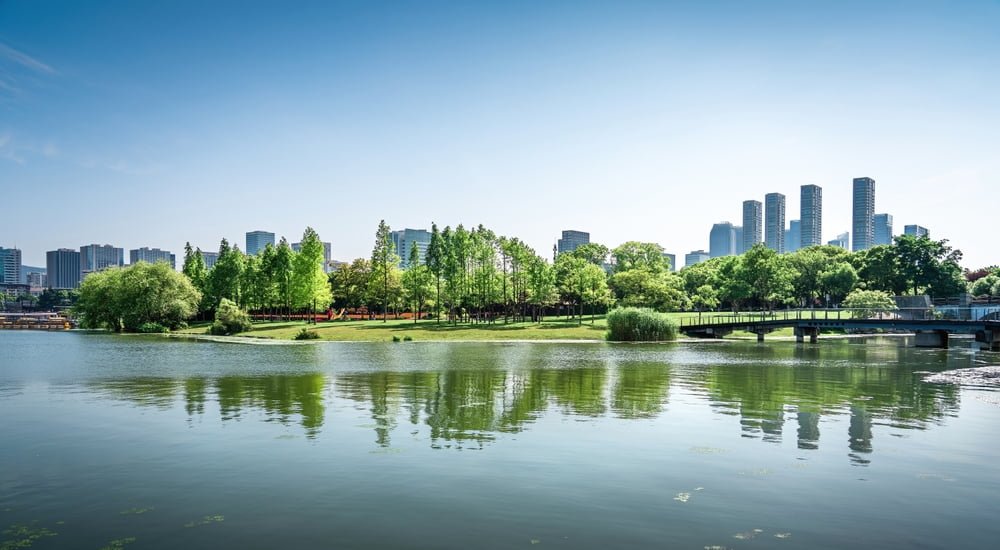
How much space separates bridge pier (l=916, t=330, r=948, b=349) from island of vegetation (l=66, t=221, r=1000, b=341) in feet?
91.9

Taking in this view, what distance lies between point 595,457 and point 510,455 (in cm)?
234

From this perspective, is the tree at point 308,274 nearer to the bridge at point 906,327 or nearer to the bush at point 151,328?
the bush at point 151,328

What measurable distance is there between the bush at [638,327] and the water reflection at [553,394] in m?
29.1

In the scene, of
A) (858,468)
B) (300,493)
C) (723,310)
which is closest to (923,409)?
(858,468)

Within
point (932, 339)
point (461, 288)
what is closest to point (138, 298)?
point (461, 288)

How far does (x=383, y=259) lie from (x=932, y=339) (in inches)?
3230

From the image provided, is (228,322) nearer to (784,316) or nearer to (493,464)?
(493,464)

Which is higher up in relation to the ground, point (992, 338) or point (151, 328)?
point (992, 338)

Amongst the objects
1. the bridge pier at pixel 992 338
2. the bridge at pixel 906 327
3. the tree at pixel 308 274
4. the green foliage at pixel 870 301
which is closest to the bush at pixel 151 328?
the tree at pixel 308 274

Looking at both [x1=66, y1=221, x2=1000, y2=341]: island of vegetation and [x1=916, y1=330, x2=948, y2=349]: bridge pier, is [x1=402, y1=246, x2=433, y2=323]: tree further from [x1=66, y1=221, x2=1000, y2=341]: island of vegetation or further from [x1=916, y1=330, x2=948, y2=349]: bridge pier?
[x1=916, y1=330, x2=948, y2=349]: bridge pier

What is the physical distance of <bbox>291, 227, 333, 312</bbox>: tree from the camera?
105625mm

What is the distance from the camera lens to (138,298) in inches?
3959

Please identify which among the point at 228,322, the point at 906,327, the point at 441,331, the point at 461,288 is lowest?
the point at 441,331

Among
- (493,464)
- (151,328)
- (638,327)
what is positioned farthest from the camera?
(151,328)
